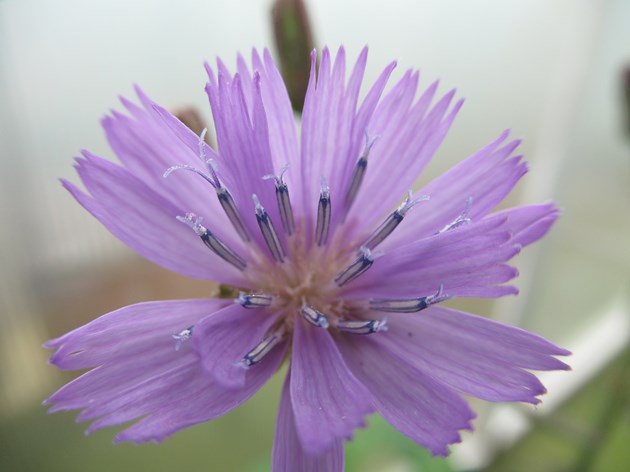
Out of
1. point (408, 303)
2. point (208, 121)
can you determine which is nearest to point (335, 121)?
point (408, 303)

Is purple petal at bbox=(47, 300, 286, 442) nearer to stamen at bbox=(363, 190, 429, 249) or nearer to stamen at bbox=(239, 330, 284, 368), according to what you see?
stamen at bbox=(239, 330, 284, 368)

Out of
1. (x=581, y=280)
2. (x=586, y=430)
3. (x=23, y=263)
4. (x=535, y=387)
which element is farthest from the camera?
(x=581, y=280)

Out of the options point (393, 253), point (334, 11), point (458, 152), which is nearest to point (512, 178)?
point (393, 253)

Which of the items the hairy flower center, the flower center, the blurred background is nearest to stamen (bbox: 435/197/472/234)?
the flower center

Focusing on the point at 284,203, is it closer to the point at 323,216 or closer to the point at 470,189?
the point at 323,216

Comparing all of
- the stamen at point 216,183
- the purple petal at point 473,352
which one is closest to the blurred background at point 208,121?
the purple petal at point 473,352

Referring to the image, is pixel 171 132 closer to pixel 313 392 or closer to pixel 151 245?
pixel 151 245
